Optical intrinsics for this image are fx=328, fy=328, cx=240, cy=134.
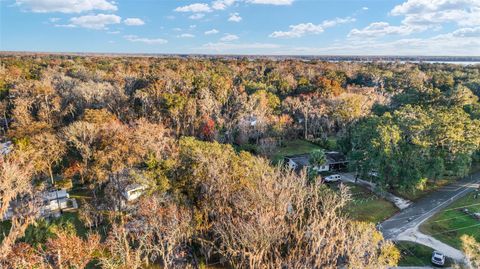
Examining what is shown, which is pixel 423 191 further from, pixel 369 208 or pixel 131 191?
pixel 131 191

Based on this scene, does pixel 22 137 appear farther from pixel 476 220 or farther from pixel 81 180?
pixel 476 220

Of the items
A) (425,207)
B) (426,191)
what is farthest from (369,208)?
(426,191)

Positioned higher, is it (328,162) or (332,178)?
(328,162)

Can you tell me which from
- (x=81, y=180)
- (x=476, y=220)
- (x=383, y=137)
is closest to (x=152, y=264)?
(x=81, y=180)

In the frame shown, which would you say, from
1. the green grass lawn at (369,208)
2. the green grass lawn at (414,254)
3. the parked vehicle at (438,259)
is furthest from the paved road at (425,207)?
the parked vehicle at (438,259)

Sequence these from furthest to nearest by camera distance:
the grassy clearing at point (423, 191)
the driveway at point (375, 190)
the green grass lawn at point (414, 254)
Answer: the grassy clearing at point (423, 191), the driveway at point (375, 190), the green grass lawn at point (414, 254)

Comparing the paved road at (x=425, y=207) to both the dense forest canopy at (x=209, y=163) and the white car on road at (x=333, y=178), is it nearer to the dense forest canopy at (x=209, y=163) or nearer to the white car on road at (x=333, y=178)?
the dense forest canopy at (x=209, y=163)
